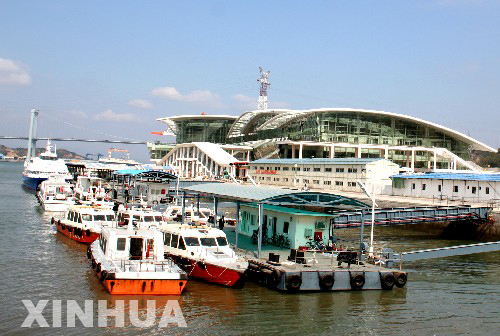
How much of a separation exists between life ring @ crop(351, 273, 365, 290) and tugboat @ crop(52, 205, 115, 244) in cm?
1805

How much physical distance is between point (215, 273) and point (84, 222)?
650 inches

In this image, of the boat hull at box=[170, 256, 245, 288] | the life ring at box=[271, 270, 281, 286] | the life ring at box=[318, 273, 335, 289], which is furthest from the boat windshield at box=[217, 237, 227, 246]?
the life ring at box=[318, 273, 335, 289]

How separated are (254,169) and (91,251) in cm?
6057

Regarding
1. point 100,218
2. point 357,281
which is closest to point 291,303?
point 357,281

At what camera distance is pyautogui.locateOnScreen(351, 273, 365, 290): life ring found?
2360cm

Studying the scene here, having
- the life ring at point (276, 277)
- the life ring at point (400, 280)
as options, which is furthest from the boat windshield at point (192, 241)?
the life ring at point (400, 280)

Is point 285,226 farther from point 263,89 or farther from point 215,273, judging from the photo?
point 263,89

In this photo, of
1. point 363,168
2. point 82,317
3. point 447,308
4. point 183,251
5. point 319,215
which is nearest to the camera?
point 82,317

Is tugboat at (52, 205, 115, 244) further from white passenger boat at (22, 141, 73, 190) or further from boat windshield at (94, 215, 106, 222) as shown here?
white passenger boat at (22, 141, 73, 190)

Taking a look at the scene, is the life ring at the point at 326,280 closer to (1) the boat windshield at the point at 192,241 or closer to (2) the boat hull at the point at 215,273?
(2) the boat hull at the point at 215,273

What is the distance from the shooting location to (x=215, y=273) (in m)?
23.7

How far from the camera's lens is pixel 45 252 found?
3209cm

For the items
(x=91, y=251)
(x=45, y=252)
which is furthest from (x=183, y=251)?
(x=45, y=252)

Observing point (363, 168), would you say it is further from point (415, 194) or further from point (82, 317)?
point (82, 317)
